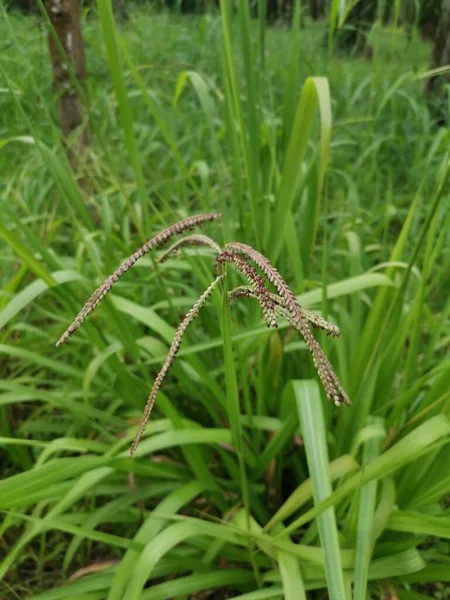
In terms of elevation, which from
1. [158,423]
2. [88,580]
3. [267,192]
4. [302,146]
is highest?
[302,146]

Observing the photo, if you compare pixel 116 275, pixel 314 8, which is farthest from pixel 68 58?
pixel 116 275

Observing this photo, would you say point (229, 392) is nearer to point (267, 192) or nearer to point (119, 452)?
point (119, 452)

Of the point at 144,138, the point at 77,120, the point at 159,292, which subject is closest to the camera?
the point at 159,292

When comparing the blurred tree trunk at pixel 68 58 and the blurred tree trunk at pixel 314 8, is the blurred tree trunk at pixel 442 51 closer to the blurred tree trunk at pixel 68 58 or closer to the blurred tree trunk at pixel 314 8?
the blurred tree trunk at pixel 314 8

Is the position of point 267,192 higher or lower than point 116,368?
higher

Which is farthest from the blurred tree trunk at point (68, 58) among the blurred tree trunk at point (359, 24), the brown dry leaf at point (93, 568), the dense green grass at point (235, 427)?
the brown dry leaf at point (93, 568)

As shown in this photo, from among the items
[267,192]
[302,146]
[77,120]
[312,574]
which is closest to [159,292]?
[267,192]

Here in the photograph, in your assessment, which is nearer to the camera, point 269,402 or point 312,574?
point 312,574

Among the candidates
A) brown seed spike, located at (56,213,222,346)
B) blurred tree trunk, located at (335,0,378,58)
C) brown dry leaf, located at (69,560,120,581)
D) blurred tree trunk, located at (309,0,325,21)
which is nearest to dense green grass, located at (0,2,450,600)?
brown dry leaf, located at (69,560,120,581)

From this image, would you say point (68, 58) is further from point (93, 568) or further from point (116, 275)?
point (116, 275)
